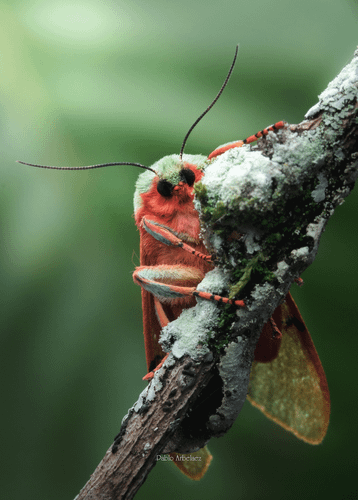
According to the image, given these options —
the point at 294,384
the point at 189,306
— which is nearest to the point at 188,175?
the point at 189,306

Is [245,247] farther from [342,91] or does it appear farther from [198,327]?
[342,91]

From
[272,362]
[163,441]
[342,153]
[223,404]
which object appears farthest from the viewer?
[272,362]

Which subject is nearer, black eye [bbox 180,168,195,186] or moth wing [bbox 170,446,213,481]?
black eye [bbox 180,168,195,186]

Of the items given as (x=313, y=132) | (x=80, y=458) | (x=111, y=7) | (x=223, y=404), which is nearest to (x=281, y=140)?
(x=313, y=132)

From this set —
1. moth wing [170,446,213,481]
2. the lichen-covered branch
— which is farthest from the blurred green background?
the lichen-covered branch

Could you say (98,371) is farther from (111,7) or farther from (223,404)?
(111,7)

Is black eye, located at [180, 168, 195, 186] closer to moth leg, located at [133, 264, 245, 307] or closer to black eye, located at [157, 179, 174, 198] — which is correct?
black eye, located at [157, 179, 174, 198]

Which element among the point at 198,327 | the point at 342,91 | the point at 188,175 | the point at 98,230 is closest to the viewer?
the point at 342,91
